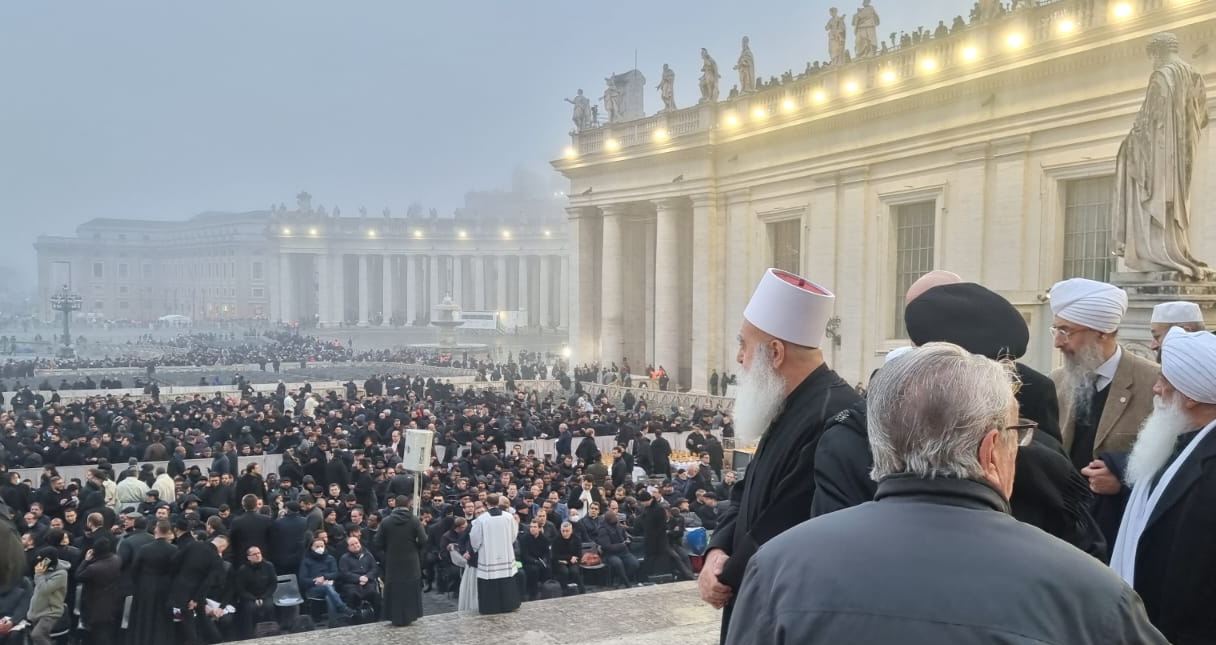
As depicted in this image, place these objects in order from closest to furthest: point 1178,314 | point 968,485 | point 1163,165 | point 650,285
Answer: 1. point 968,485
2. point 1178,314
3. point 1163,165
4. point 650,285

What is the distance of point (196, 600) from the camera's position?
28.2ft

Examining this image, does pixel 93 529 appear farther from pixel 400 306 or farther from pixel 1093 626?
pixel 400 306

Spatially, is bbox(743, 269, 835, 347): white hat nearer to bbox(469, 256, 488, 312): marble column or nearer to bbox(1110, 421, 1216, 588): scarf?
bbox(1110, 421, 1216, 588): scarf

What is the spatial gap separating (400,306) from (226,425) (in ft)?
279

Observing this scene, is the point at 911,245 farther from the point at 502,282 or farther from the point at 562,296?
the point at 502,282

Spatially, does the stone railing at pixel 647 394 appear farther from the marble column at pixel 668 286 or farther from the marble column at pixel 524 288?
the marble column at pixel 524 288

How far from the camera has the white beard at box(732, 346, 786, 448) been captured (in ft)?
11.2

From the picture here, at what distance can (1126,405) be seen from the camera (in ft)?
14.3

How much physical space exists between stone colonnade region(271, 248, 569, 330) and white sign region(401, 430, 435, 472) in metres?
81.0

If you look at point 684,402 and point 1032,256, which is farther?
point 684,402

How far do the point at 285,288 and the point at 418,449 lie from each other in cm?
9636

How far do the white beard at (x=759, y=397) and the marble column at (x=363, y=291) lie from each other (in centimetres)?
9879

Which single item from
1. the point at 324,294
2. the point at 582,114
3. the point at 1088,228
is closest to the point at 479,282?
the point at 324,294

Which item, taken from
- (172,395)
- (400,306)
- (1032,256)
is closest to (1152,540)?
(1032,256)
